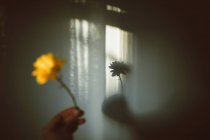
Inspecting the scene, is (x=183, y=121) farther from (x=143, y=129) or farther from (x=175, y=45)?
(x=175, y=45)

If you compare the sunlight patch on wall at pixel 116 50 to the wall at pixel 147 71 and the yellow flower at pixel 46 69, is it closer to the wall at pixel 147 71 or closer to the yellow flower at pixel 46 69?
the wall at pixel 147 71

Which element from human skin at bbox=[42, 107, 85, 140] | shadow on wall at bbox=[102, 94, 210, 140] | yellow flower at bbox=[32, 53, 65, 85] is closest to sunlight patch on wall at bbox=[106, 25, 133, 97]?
shadow on wall at bbox=[102, 94, 210, 140]

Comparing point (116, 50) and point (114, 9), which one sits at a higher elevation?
point (114, 9)

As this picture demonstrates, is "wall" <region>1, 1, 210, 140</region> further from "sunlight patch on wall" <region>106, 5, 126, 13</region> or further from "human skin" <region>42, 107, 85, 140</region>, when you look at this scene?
"human skin" <region>42, 107, 85, 140</region>

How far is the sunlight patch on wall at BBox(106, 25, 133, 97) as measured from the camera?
58.1 inches

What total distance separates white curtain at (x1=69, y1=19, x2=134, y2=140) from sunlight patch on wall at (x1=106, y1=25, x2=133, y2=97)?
2 centimetres

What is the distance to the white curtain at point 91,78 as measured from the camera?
1453 millimetres

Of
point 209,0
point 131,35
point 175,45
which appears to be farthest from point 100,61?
point 209,0

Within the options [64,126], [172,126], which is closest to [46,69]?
[64,126]

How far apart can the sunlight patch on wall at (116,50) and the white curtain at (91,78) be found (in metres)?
0.02

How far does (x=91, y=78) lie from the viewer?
4.85ft

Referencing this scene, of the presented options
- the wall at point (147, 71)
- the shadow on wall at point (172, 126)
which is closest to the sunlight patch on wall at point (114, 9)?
the wall at point (147, 71)

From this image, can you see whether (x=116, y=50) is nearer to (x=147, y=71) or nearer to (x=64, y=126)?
(x=147, y=71)

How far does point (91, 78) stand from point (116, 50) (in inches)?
7.9
